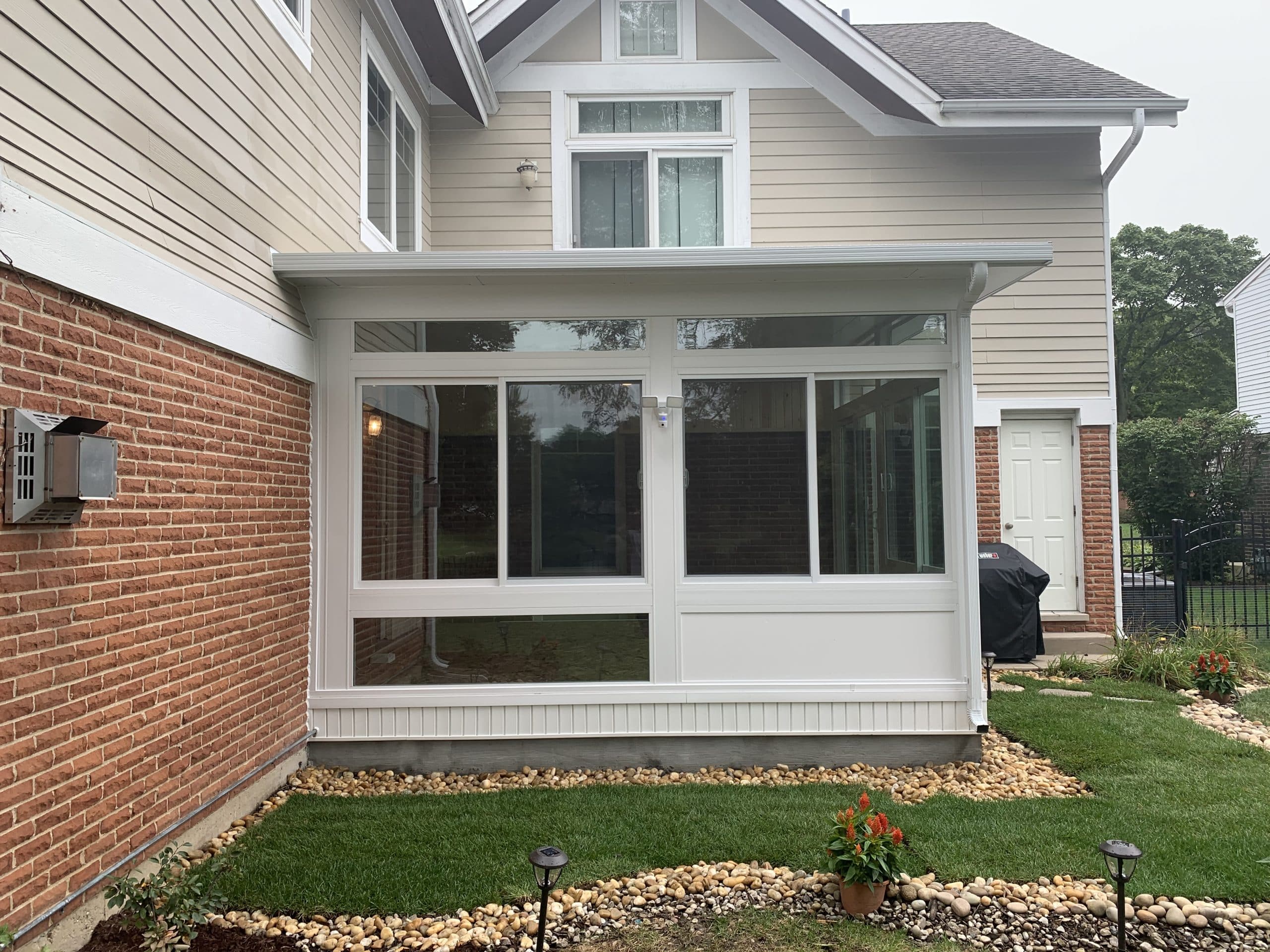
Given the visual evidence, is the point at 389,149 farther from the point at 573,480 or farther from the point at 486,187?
the point at 573,480

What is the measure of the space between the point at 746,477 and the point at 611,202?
436 cm

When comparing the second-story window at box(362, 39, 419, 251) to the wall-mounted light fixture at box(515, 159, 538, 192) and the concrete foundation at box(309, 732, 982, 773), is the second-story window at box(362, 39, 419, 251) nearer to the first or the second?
the wall-mounted light fixture at box(515, 159, 538, 192)

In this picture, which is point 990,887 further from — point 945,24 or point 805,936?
point 945,24

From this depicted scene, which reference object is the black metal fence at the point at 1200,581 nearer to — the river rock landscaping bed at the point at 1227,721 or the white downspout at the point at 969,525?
the river rock landscaping bed at the point at 1227,721

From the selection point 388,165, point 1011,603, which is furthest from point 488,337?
point 1011,603

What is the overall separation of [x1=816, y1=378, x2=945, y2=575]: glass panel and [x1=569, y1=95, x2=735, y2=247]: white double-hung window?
144 inches

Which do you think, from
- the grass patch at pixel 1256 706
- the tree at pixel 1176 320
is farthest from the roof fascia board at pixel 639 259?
the tree at pixel 1176 320

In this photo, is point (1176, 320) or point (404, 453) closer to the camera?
point (404, 453)

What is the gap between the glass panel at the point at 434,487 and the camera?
5.17 metres

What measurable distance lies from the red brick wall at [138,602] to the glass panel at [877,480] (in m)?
3.27

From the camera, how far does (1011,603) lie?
7770 mm

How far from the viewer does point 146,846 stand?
3.45 meters

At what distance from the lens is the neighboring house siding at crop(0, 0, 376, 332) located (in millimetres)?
2861

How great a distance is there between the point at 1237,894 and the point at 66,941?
179 inches
